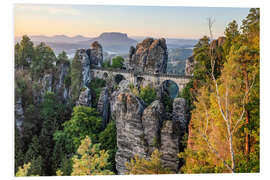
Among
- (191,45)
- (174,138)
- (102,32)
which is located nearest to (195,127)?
(174,138)

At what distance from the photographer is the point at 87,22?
5062 millimetres

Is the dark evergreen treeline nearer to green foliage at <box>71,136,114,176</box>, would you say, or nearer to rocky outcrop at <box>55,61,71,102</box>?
rocky outcrop at <box>55,61,71,102</box>

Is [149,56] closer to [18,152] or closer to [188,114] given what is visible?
[188,114]

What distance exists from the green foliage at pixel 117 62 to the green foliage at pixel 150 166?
6.50 feet

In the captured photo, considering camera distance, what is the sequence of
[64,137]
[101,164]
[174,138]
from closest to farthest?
[101,164], [174,138], [64,137]

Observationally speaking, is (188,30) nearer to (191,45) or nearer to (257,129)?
(191,45)

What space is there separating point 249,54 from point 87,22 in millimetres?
3248

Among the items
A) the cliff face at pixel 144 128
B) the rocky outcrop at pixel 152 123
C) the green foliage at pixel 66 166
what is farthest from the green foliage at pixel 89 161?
the rocky outcrop at pixel 152 123

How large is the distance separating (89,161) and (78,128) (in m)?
1.00

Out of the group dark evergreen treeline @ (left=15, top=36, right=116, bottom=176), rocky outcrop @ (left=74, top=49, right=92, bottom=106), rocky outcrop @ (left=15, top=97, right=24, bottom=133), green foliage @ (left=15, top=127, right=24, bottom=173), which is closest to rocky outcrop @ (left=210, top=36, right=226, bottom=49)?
dark evergreen treeline @ (left=15, top=36, right=116, bottom=176)

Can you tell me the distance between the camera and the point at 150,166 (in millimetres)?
4859

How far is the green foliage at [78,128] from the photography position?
546 cm

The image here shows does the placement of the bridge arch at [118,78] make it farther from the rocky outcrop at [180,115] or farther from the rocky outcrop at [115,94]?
the rocky outcrop at [180,115]

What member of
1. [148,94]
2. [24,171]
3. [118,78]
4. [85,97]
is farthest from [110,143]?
[24,171]
